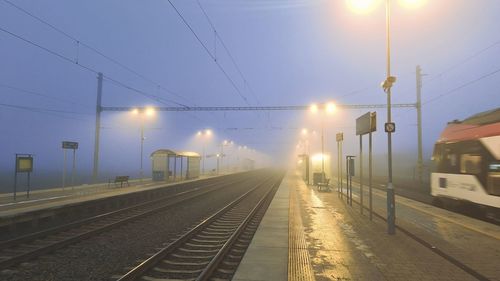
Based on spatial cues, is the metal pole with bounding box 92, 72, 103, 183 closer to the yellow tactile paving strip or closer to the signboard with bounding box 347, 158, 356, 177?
the signboard with bounding box 347, 158, 356, 177

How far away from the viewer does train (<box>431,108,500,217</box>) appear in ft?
43.2

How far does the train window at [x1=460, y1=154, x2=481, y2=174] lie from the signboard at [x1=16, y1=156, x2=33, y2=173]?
20168mm

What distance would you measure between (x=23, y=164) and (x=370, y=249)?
1818 centimetres

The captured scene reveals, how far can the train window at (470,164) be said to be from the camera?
46.4ft

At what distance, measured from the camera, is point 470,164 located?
14.8 meters

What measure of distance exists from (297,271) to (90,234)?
716 centimetres

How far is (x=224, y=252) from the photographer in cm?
912

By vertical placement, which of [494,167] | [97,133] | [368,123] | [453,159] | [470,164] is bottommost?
[494,167]

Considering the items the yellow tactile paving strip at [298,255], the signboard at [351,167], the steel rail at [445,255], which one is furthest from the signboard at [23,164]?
the steel rail at [445,255]

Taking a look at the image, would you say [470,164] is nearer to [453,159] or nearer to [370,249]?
[453,159]

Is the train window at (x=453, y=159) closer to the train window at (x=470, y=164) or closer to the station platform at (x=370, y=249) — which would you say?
the train window at (x=470, y=164)

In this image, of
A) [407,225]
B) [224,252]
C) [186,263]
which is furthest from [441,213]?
[186,263]

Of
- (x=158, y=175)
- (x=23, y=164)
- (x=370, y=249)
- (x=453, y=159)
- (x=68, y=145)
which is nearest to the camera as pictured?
(x=370, y=249)

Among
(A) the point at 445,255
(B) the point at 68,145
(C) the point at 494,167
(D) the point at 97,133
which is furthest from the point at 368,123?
(D) the point at 97,133
